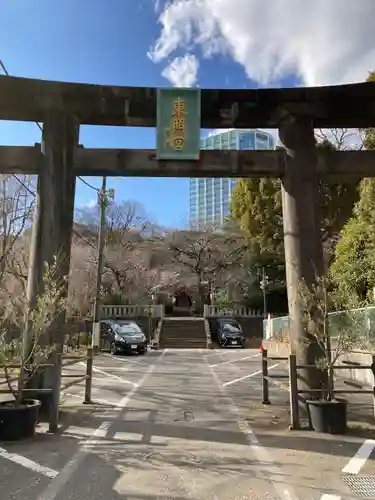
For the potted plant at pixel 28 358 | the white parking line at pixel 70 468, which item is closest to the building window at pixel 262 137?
the potted plant at pixel 28 358

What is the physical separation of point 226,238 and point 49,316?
107ft

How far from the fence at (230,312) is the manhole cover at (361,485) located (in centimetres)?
2973

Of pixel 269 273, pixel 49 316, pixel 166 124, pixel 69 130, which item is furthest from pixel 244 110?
pixel 269 273

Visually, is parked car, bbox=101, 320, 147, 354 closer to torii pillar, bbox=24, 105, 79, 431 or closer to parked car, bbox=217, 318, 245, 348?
parked car, bbox=217, 318, 245, 348

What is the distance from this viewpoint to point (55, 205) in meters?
7.93

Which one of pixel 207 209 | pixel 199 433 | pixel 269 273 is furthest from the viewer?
pixel 207 209

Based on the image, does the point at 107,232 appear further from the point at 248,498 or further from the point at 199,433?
the point at 248,498

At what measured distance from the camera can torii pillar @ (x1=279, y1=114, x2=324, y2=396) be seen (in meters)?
7.66

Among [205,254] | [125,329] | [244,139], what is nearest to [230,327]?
[125,329]

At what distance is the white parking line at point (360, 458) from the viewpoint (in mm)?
5021

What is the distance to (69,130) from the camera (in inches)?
324

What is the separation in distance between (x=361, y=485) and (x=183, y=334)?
26518mm

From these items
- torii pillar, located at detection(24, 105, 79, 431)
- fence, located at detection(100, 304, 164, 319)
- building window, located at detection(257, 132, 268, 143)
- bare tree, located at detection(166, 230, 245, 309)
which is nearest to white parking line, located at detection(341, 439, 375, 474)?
torii pillar, located at detection(24, 105, 79, 431)

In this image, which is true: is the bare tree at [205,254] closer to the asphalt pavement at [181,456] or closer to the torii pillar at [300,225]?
the asphalt pavement at [181,456]
